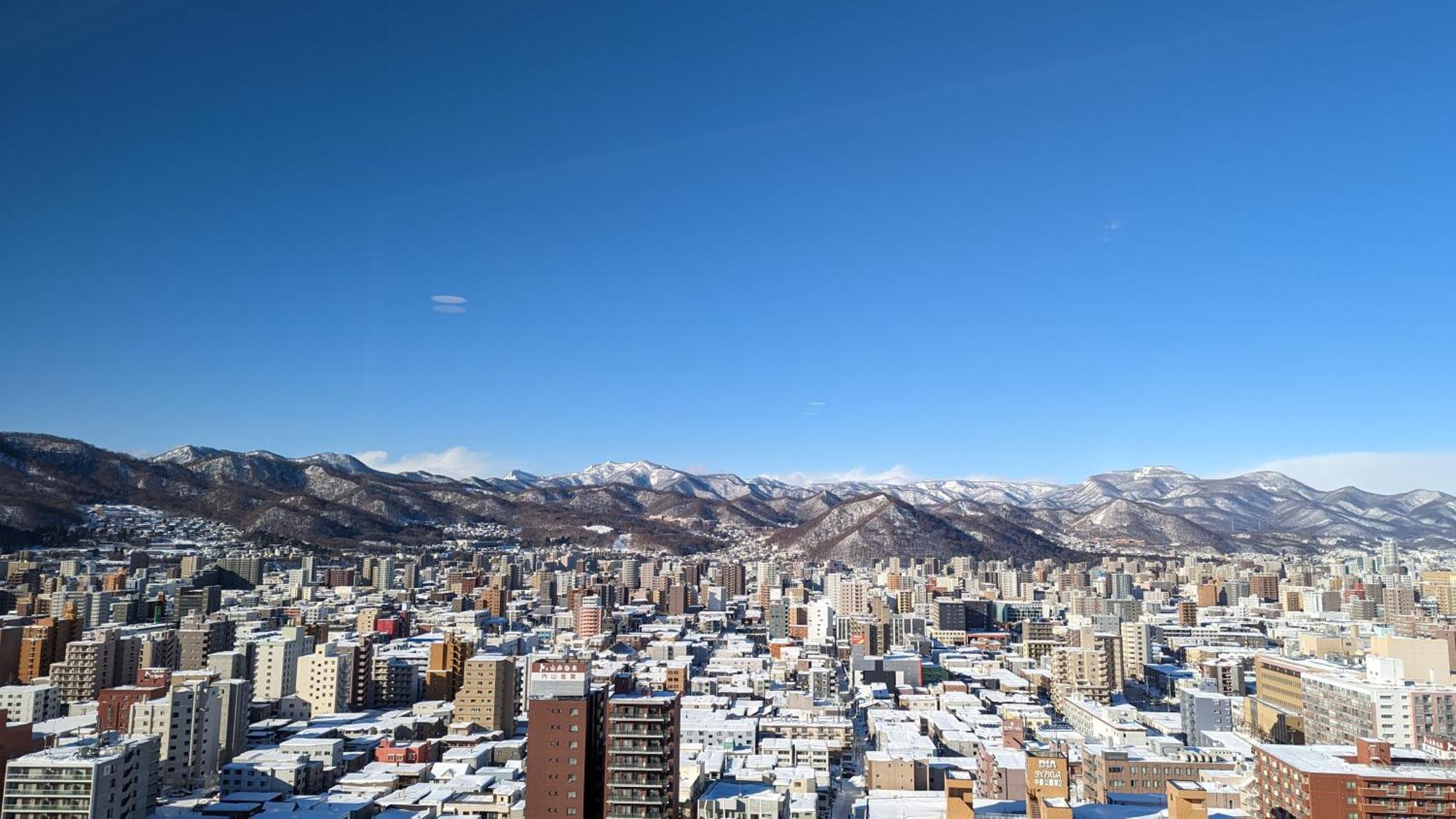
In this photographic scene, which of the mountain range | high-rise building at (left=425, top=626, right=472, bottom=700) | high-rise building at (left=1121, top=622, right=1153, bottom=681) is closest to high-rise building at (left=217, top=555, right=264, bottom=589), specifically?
the mountain range

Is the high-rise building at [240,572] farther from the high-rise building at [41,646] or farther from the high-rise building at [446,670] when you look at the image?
the high-rise building at [446,670]

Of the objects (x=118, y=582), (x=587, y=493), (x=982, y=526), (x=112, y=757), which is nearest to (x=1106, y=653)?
(x=112, y=757)

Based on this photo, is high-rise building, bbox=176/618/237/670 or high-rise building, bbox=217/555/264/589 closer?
high-rise building, bbox=176/618/237/670

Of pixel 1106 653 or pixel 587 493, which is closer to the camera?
pixel 1106 653

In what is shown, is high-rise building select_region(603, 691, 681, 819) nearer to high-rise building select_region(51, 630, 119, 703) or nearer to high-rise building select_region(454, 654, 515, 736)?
high-rise building select_region(454, 654, 515, 736)

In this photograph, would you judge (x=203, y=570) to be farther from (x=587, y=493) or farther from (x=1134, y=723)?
(x=587, y=493)

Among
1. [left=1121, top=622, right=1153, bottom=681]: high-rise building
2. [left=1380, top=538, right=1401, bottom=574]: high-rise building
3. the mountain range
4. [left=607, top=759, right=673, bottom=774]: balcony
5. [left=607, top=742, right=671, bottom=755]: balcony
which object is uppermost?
Answer: the mountain range
